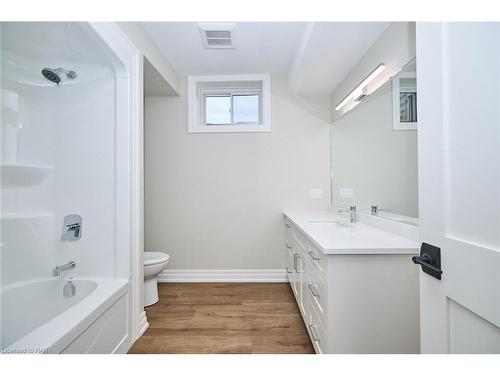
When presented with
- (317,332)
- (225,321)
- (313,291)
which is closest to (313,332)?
(317,332)

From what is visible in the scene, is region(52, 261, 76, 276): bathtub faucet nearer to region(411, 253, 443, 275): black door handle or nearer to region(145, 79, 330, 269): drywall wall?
region(145, 79, 330, 269): drywall wall

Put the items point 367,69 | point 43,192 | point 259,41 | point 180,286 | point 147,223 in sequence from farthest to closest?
point 147,223, point 180,286, point 259,41, point 367,69, point 43,192

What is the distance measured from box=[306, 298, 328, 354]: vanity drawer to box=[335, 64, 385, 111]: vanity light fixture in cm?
180

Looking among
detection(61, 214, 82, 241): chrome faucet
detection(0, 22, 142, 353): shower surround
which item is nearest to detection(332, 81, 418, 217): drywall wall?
detection(0, 22, 142, 353): shower surround

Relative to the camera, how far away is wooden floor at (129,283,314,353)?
67.7 inches

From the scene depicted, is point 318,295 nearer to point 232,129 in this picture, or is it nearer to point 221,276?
point 221,276

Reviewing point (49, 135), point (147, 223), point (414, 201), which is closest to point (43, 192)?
point (49, 135)

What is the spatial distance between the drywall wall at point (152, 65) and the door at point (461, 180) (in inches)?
75.9

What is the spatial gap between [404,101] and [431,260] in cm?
131

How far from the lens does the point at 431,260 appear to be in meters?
0.72

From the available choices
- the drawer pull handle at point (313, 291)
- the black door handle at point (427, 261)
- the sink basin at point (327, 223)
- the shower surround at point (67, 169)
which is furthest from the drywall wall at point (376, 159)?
the shower surround at point (67, 169)
